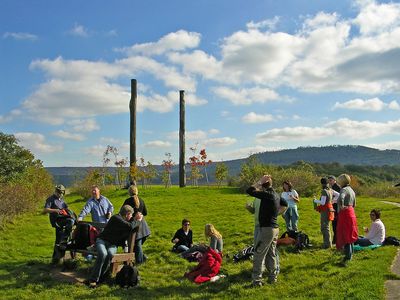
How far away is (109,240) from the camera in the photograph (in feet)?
27.5

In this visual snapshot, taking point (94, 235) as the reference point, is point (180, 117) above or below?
above

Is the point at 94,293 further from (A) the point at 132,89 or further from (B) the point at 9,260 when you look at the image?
(A) the point at 132,89

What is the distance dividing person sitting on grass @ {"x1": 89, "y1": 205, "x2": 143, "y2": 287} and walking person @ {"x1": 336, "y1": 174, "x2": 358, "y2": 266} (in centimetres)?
417

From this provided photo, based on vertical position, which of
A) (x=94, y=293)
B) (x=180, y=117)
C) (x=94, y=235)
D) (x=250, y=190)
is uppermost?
(x=180, y=117)

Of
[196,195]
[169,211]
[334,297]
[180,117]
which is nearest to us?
[334,297]

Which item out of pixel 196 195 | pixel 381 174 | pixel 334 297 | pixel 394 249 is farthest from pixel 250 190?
pixel 381 174

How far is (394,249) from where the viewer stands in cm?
1014

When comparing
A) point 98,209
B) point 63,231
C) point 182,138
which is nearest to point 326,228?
point 98,209

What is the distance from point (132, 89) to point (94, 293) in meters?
22.1

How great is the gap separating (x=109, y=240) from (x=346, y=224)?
4.64 m

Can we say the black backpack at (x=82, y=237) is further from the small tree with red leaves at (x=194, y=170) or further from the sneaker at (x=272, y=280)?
the small tree with red leaves at (x=194, y=170)

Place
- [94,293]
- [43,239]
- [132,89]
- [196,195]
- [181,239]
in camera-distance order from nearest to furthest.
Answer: [94,293] → [181,239] → [43,239] → [196,195] → [132,89]

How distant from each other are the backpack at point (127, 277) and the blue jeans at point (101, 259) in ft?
0.98

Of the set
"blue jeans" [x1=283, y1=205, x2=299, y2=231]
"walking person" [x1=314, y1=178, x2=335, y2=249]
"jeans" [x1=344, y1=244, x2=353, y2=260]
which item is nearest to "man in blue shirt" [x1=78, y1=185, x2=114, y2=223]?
"blue jeans" [x1=283, y1=205, x2=299, y2=231]
